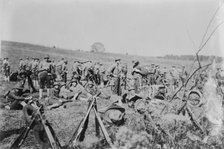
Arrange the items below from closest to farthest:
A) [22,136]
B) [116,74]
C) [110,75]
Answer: [22,136], [116,74], [110,75]

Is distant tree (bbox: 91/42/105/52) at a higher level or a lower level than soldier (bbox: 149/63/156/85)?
higher

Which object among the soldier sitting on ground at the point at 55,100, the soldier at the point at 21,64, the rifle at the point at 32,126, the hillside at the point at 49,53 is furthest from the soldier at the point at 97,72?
the rifle at the point at 32,126

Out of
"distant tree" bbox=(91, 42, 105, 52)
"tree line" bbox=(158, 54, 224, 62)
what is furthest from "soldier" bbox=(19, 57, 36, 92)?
"tree line" bbox=(158, 54, 224, 62)

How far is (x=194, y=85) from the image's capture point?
521 cm

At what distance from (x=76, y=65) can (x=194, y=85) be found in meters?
3.13

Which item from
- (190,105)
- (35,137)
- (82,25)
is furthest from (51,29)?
(190,105)

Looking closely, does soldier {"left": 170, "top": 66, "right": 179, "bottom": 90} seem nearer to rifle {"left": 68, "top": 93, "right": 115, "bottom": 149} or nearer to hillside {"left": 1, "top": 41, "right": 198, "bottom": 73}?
hillside {"left": 1, "top": 41, "right": 198, "bottom": 73}

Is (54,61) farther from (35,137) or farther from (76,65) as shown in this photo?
(35,137)

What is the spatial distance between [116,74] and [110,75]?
18 centimetres

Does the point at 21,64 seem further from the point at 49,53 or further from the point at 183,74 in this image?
the point at 183,74

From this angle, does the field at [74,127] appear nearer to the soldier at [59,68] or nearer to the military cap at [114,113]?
the military cap at [114,113]

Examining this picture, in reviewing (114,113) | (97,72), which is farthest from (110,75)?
(114,113)

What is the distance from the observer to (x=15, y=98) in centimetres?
448

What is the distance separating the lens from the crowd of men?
17.2 ft
